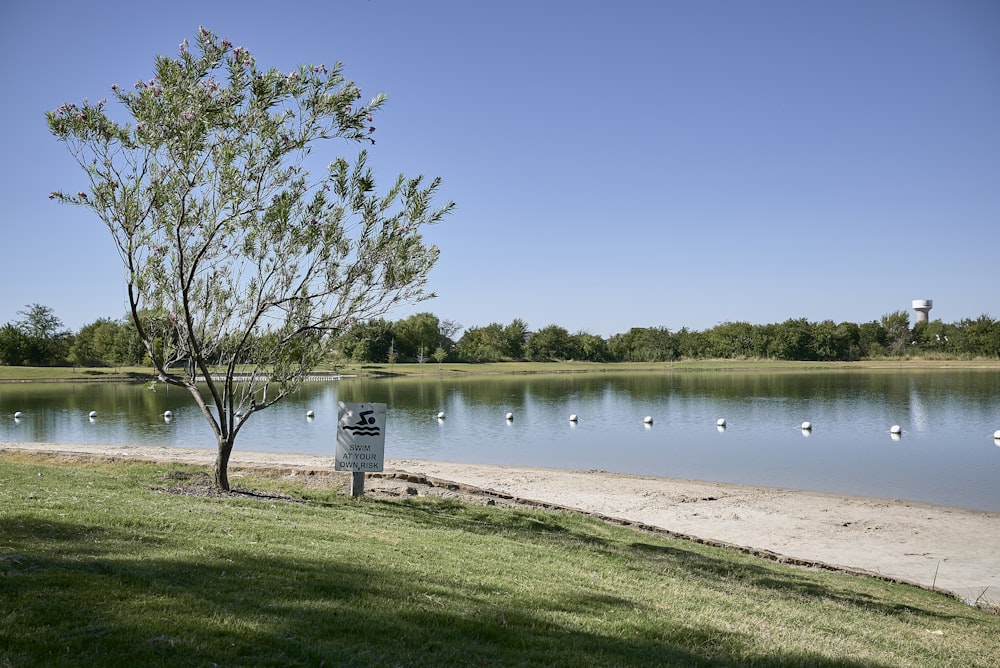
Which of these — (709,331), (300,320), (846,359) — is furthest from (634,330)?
(300,320)

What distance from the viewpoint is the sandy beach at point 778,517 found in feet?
44.6

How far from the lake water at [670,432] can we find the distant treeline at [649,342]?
53.7 meters

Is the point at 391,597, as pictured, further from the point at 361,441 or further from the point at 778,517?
the point at 778,517

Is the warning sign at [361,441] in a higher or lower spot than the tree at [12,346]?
lower

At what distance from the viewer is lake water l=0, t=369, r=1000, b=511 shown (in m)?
25.2

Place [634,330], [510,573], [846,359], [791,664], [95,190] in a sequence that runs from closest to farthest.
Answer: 1. [791,664]
2. [510,573]
3. [95,190]
4. [846,359]
5. [634,330]

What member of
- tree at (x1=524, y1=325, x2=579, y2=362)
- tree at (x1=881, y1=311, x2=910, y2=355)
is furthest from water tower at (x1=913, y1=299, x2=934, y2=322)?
tree at (x1=524, y1=325, x2=579, y2=362)

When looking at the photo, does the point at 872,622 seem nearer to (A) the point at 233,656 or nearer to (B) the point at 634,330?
(A) the point at 233,656

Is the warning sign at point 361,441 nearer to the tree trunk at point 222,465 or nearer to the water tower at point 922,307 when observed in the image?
the tree trunk at point 222,465

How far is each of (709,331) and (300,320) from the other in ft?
441

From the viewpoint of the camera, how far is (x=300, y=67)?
42.3 feet

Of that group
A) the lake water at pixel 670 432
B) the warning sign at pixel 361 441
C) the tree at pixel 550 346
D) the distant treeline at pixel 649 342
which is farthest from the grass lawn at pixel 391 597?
the tree at pixel 550 346

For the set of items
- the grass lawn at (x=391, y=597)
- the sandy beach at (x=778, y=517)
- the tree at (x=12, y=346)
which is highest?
the tree at (x=12, y=346)

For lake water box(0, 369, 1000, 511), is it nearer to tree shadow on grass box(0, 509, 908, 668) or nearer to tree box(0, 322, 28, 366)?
tree shadow on grass box(0, 509, 908, 668)
